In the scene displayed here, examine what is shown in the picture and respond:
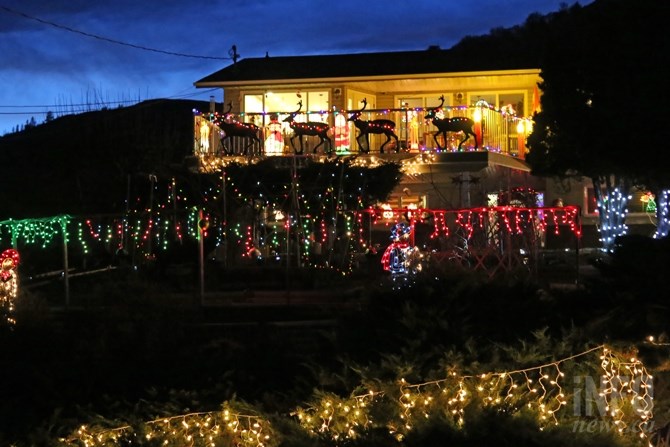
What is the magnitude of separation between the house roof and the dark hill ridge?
3181 mm

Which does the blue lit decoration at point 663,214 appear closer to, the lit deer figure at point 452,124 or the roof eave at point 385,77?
the lit deer figure at point 452,124

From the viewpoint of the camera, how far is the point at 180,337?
9.92 metres

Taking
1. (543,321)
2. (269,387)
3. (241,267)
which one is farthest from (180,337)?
(241,267)

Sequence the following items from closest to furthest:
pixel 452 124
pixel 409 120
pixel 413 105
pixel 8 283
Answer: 1. pixel 8 283
2. pixel 452 124
3. pixel 409 120
4. pixel 413 105

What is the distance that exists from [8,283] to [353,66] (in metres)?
14.6

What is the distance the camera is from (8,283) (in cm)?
1329

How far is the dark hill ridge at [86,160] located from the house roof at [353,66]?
10.4 ft

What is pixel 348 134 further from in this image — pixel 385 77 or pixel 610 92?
pixel 610 92

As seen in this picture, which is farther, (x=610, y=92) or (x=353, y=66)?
(x=353, y=66)

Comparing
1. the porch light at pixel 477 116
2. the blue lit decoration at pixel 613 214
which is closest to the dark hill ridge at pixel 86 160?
the porch light at pixel 477 116

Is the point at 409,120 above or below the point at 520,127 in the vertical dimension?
above

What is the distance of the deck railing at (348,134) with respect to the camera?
22.0 meters

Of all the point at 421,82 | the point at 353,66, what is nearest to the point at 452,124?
the point at 421,82

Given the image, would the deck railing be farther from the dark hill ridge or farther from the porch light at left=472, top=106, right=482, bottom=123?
the dark hill ridge
